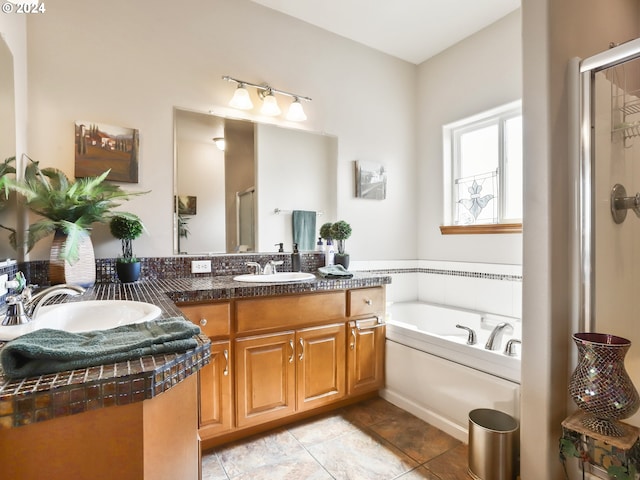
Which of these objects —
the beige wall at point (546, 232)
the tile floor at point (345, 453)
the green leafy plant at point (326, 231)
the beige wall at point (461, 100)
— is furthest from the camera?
the green leafy plant at point (326, 231)

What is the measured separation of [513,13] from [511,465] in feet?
9.23

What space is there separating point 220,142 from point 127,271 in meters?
0.99

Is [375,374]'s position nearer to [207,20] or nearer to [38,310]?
[38,310]

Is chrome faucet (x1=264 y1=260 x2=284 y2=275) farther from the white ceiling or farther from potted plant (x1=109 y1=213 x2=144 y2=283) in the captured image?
the white ceiling

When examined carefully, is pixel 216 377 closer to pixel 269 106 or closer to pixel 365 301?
pixel 365 301

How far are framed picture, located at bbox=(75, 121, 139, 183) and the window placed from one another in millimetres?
2381

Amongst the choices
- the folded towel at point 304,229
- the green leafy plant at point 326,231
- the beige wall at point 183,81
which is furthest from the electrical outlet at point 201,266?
the green leafy plant at point 326,231

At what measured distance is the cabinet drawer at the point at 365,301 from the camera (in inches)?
81.9

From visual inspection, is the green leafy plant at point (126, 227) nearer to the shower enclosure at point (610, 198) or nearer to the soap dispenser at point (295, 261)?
the soap dispenser at point (295, 261)

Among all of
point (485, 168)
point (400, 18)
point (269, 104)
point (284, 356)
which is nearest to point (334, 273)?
point (284, 356)

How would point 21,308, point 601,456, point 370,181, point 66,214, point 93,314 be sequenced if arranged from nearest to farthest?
point 21,308, point 93,314, point 601,456, point 66,214, point 370,181

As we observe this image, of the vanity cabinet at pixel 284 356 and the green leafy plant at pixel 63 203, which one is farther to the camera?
the vanity cabinet at pixel 284 356

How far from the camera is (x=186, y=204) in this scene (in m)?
2.08

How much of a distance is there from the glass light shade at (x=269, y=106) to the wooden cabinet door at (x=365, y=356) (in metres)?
1.53
